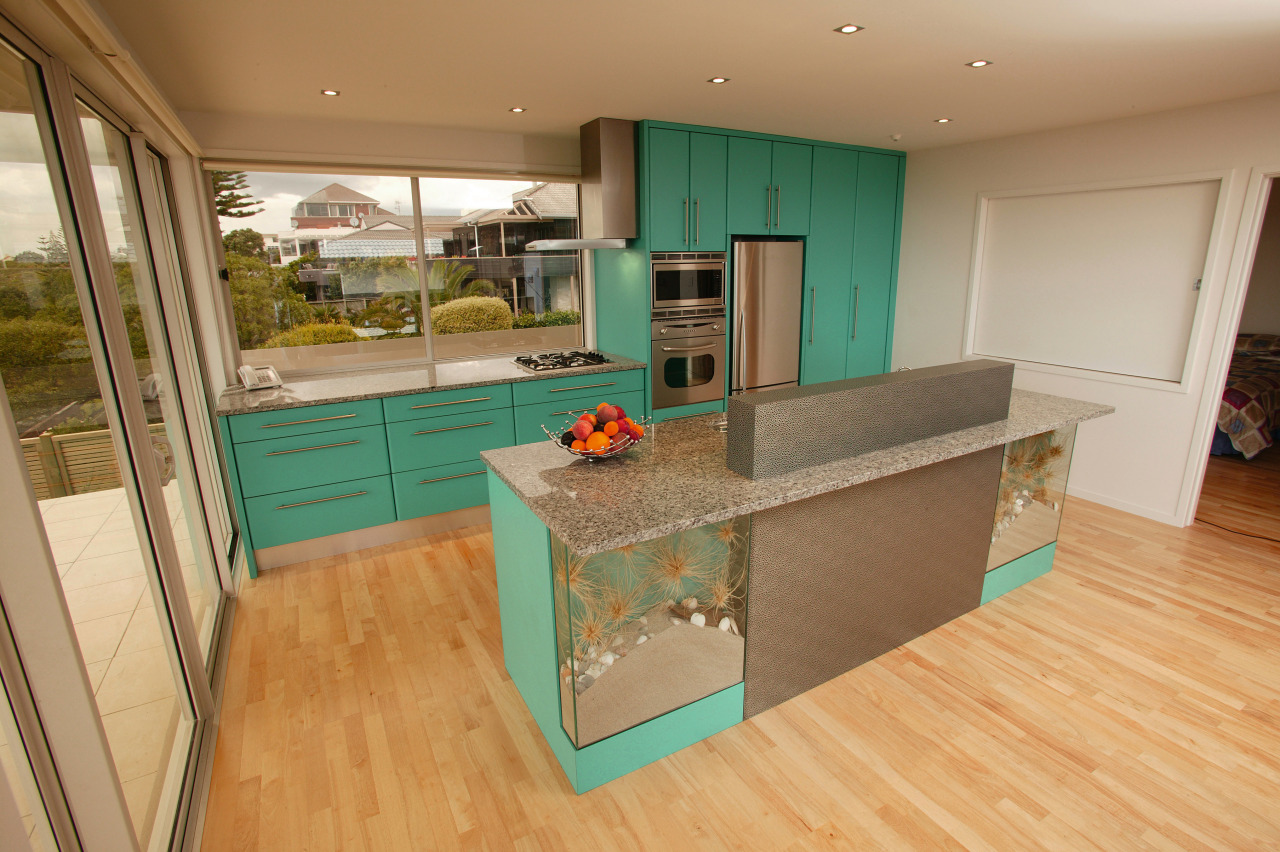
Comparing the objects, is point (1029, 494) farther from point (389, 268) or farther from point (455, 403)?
point (389, 268)

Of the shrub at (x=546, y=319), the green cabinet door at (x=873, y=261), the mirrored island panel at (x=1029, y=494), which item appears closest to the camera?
the mirrored island panel at (x=1029, y=494)

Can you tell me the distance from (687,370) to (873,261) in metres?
1.91

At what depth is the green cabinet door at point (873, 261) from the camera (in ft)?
15.4

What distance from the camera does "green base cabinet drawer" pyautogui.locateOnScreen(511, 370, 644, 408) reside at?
3.68m

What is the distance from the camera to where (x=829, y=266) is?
463 cm

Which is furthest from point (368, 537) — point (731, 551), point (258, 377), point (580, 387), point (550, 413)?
point (731, 551)

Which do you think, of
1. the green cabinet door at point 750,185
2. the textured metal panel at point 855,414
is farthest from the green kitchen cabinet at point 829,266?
the textured metal panel at point 855,414

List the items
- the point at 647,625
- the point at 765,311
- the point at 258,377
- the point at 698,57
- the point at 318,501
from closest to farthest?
the point at 647,625
the point at 698,57
the point at 318,501
the point at 258,377
the point at 765,311

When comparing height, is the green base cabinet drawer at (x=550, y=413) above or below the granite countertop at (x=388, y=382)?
below

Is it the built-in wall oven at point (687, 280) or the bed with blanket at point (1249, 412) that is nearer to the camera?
the built-in wall oven at point (687, 280)

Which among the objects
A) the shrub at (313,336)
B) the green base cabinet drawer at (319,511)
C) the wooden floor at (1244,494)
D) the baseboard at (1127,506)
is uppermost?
the shrub at (313,336)

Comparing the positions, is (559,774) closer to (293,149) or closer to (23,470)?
(23,470)

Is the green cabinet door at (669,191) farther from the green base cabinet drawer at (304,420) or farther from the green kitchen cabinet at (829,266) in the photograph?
the green base cabinet drawer at (304,420)

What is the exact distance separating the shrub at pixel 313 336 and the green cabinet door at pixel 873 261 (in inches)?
144
